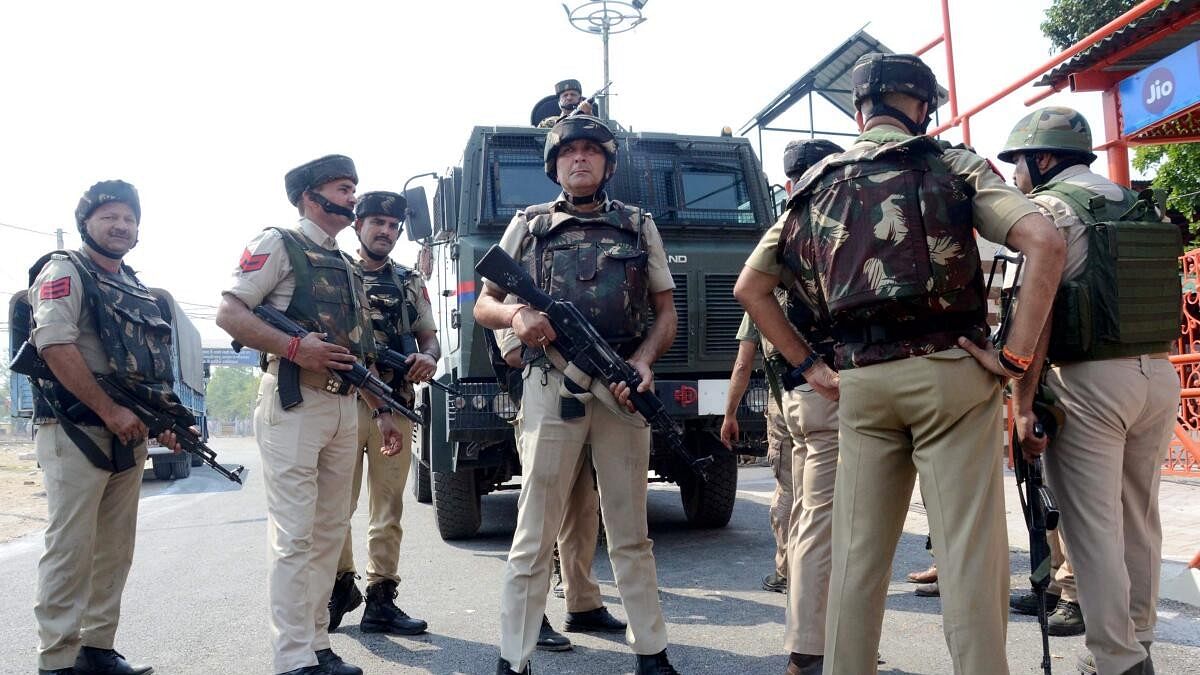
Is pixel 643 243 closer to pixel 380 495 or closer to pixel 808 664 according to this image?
pixel 808 664

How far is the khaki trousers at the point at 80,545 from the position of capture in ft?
11.6

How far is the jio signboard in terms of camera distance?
6.52 metres

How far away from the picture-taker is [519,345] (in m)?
3.66

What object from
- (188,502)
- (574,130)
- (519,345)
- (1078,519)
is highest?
(574,130)

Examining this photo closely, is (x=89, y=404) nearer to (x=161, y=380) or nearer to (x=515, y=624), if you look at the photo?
(x=161, y=380)

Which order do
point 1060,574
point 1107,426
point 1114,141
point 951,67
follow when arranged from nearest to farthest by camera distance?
point 1107,426
point 1060,574
point 1114,141
point 951,67

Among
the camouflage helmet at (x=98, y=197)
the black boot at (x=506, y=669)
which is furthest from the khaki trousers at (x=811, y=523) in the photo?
the camouflage helmet at (x=98, y=197)

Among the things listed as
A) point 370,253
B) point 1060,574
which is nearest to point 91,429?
point 370,253

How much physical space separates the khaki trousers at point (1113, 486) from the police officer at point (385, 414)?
2.73m

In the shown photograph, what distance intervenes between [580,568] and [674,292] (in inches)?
94.7

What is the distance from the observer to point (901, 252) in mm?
2385

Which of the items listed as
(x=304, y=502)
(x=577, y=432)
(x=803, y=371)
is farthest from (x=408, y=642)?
(x=803, y=371)

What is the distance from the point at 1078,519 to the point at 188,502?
37.2ft

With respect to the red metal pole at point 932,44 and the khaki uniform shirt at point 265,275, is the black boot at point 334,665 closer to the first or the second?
the khaki uniform shirt at point 265,275
